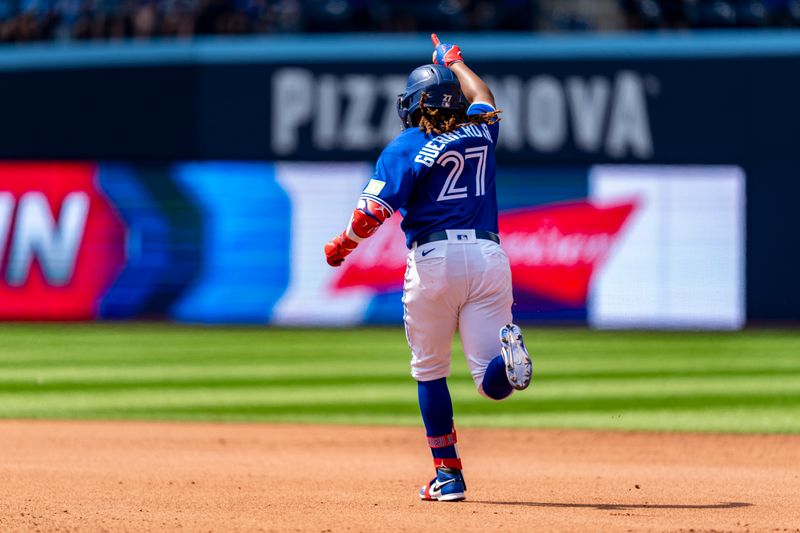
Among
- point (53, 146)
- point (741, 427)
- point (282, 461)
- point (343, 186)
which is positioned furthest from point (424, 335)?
point (53, 146)

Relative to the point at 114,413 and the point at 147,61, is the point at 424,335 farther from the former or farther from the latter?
the point at 147,61

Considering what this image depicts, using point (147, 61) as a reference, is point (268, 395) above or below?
below

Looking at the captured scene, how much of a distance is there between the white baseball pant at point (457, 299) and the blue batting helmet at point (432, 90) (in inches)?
25.1

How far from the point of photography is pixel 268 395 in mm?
12359

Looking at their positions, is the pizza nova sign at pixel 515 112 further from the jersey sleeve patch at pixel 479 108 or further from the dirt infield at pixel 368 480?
the jersey sleeve patch at pixel 479 108

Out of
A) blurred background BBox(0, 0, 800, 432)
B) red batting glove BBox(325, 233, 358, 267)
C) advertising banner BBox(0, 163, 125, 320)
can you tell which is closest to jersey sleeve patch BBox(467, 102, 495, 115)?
red batting glove BBox(325, 233, 358, 267)

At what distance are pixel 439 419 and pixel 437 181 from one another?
1157mm

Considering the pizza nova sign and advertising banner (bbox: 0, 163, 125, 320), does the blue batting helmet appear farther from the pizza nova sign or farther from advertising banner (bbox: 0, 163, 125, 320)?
advertising banner (bbox: 0, 163, 125, 320)

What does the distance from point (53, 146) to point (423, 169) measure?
1572 cm

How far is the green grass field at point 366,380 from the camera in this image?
1123 centimetres

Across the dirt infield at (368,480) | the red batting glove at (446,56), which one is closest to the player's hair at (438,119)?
the red batting glove at (446,56)

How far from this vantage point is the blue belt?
21.1ft

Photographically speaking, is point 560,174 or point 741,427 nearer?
point 741,427

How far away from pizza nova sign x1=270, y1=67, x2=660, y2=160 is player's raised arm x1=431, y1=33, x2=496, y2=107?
1342 centimetres
